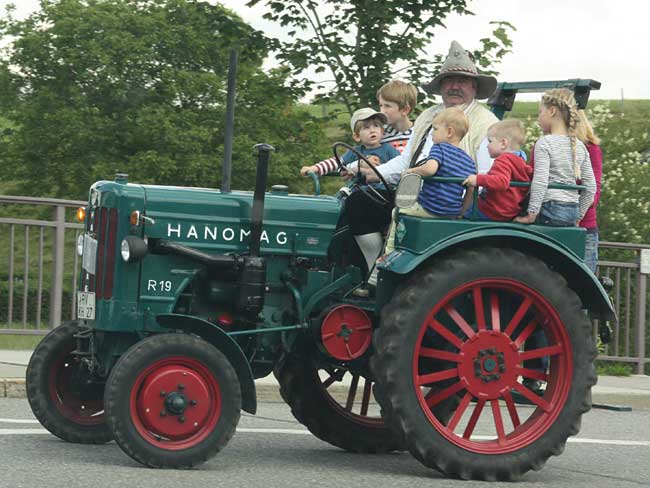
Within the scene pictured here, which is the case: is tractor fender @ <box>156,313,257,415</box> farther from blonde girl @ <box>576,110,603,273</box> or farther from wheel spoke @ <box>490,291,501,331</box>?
blonde girl @ <box>576,110,603,273</box>

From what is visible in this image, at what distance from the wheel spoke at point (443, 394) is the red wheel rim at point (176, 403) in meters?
1.06

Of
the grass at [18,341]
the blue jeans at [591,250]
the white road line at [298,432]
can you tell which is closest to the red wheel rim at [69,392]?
the white road line at [298,432]

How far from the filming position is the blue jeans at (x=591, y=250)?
21.9 feet

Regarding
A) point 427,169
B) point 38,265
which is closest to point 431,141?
point 427,169

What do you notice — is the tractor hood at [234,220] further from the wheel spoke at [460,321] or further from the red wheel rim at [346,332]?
the wheel spoke at [460,321]

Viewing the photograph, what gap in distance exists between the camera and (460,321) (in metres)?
6.02

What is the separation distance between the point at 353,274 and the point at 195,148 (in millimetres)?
34833

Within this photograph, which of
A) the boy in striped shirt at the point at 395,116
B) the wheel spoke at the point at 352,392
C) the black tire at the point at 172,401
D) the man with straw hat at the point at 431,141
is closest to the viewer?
the black tire at the point at 172,401

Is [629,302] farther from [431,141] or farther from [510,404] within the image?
[510,404]

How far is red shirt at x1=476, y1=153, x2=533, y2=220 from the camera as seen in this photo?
19.7 feet

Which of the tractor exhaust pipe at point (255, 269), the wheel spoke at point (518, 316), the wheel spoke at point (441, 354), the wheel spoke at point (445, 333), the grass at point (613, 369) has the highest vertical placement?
the tractor exhaust pipe at point (255, 269)

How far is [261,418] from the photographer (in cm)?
838

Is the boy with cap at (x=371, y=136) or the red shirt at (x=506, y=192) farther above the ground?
the boy with cap at (x=371, y=136)

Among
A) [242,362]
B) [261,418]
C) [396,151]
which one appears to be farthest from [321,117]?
[242,362]
